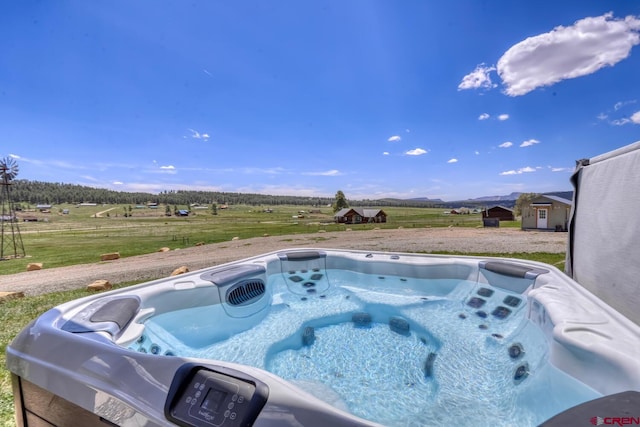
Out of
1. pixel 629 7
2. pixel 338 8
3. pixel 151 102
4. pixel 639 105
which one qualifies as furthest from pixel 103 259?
pixel 639 105

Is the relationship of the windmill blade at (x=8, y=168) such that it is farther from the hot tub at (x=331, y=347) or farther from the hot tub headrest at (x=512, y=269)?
the hot tub headrest at (x=512, y=269)

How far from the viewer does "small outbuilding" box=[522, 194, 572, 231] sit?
47.6ft

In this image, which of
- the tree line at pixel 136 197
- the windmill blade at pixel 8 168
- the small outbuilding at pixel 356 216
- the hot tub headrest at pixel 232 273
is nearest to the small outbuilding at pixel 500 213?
the tree line at pixel 136 197

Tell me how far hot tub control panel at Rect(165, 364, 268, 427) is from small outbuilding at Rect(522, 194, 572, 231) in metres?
18.7

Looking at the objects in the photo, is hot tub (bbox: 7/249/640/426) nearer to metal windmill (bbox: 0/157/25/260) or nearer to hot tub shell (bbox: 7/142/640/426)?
hot tub shell (bbox: 7/142/640/426)

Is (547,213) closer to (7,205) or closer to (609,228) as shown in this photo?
(609,228)

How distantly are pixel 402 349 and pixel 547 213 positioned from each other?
1774cm

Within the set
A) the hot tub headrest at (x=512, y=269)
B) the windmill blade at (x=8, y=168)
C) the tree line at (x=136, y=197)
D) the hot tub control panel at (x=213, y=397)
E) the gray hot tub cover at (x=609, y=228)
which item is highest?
the tree line at (x=136, y=197)

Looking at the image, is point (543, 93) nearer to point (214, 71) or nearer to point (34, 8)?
point (214, 71)

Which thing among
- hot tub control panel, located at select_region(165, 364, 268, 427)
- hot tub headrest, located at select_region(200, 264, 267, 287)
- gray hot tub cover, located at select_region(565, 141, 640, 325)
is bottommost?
hot tub headrest, located at select_region(200, 264, 267, 287)

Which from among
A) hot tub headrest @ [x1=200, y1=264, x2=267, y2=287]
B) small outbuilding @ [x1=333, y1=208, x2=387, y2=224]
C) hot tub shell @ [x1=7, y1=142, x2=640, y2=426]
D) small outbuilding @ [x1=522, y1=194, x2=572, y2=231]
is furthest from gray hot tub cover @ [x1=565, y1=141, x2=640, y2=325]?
small outbuilding @ [x1=333, y1=208, x2=387, y2=224]

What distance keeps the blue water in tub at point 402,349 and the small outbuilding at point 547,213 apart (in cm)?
1571

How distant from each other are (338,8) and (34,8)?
4908 mm

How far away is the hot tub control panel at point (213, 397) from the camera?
0.83m
